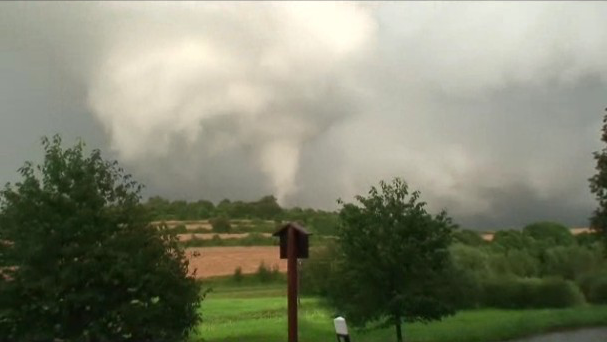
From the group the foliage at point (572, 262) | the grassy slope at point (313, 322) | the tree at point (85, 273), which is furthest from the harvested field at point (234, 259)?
the foliage at point (572, 262)

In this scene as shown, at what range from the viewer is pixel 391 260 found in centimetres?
2320

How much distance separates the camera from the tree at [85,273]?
18.8 m

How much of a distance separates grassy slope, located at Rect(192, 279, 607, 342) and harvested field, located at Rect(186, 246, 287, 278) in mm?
504

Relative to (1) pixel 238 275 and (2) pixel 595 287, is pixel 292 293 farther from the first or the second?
(2) pixel 595 287

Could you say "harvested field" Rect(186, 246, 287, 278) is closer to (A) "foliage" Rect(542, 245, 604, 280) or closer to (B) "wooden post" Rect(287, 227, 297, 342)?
(B) "wooden post" Rect(287, 227, 297, 342)

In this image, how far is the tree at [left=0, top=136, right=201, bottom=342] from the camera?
61.7 feet

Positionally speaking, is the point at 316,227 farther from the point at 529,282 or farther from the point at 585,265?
the point at 585,265

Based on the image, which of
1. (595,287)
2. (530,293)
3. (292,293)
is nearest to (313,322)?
(292,293)

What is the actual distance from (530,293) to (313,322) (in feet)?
49.5

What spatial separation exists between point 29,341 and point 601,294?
88.7 feet

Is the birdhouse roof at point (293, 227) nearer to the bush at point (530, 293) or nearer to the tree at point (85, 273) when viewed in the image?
the tree at point (85, 273)

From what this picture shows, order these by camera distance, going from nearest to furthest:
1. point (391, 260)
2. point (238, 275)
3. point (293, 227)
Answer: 1. point (293, 227)
2. point (391, 260)
3. point (238, 275)

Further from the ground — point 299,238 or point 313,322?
point 299,238

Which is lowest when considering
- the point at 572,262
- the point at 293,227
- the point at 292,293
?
the point at 292,293
